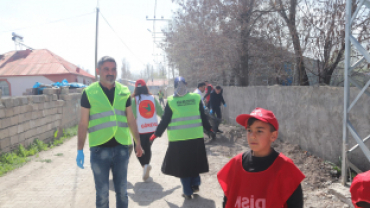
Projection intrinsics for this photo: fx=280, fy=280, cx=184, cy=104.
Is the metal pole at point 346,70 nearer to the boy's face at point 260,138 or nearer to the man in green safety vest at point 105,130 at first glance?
the boy's face at point 260,138

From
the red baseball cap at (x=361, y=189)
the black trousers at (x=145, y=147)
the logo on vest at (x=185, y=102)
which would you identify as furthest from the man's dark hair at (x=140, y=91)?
the red baseball cap at (x=361, y=189)

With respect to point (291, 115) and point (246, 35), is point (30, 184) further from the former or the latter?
point (246, 35)

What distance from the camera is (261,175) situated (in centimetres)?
184

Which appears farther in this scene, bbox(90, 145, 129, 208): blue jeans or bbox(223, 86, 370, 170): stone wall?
bbox(223, 86, 370, 170): stone wall

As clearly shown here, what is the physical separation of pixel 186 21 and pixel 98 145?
12895 millimetres

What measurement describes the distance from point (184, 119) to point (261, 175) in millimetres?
2354

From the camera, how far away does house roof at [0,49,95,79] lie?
3044 cm

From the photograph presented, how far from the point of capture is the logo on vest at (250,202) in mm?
1834

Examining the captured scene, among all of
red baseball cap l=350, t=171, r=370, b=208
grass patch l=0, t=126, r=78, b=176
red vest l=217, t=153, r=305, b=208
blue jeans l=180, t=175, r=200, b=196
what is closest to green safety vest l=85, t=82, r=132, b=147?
blue jeans l=180, t=175, r=200, b=196

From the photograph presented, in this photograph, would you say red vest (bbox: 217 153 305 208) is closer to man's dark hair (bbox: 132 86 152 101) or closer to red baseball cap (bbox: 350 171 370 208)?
red baseball cap (bbox: 350 171 370 208)

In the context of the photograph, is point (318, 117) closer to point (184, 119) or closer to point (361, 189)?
point (184, 119)

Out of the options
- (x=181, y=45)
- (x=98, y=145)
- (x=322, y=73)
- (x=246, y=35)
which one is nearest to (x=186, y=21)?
(x=181, y=45)

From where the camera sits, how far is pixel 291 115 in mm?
6664

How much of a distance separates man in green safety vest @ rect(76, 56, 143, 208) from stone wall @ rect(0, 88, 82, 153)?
4.45m
